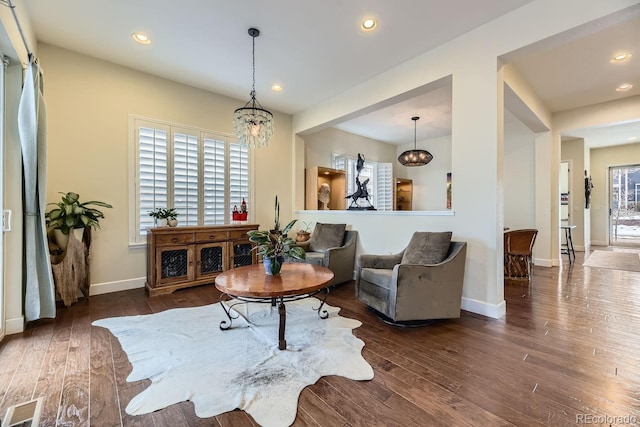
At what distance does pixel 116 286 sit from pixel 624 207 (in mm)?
12882

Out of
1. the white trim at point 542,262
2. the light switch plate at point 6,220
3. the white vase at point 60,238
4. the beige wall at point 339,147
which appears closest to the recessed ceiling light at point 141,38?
the light switch plate at point 6,220

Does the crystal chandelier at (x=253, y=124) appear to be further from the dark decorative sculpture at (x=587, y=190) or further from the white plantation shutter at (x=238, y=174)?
the dark decorative sculpture at (x=587, y=190)

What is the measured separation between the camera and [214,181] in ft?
15.5

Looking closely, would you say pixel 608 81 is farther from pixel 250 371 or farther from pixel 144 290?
pixel 144 290

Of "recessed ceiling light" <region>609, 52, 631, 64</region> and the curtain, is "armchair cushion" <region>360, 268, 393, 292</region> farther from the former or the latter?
"recessed ceiling light" <region>609, 52, 631, 64</region>

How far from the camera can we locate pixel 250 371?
76.2 inches

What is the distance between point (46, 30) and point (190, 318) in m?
3.64

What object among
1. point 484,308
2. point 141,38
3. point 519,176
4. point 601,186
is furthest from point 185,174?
point 601,186

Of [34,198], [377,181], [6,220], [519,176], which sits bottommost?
[6,220]

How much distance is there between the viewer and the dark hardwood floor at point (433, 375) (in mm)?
1532

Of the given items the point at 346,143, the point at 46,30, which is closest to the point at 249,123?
the point at 46,30

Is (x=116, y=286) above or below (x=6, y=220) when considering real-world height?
below

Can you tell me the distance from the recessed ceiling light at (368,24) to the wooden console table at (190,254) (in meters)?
3.22

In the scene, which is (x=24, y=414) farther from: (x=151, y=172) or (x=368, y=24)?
(x=368, y=24)
